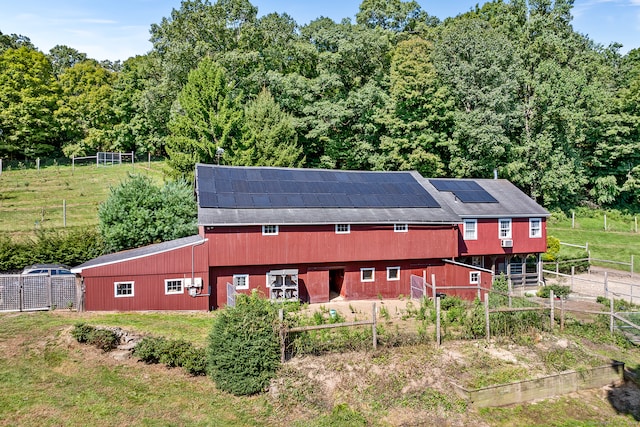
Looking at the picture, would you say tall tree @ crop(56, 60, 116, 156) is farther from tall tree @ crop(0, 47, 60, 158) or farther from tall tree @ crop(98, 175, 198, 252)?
tall tree @ crop(98, 175, 198, 252)

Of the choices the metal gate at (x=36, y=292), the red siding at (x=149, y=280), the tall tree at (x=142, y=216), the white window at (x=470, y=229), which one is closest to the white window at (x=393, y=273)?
the white window at (x=470, y=229)

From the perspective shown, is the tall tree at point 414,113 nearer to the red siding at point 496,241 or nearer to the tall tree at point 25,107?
the red siding at point 496,241

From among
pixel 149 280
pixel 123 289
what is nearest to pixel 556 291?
pixel 149 280

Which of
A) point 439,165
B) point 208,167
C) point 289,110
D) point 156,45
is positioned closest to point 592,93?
point 439,165

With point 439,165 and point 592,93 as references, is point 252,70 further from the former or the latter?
point 592,93

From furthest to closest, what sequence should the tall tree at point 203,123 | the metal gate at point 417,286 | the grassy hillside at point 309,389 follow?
the tall tree at point 203,123, the metal gate at point 417,286, the grassy hillside at point 309,389

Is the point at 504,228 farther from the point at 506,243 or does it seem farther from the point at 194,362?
the point at 194,362
